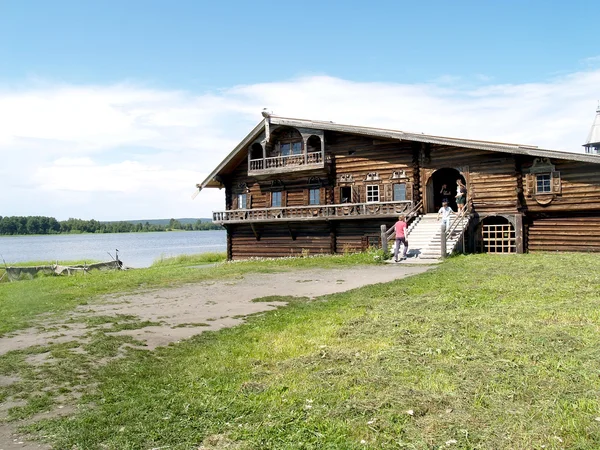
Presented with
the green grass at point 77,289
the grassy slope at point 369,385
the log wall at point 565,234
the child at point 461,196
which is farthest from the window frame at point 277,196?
the grassy slope at point 369,385

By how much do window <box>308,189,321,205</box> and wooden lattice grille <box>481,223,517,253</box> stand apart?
34.0 ft

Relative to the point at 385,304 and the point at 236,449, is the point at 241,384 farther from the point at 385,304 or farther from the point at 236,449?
the point at 385,304

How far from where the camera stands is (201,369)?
752 centimetres

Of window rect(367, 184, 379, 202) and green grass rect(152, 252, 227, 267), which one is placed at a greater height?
window rect(367, 184, 379, 202)

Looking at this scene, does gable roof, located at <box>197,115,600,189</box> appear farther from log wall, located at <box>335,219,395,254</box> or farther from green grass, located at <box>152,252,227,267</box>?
green grass, located at <box>152,252,227,267</box>

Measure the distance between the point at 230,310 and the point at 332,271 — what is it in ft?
29.4

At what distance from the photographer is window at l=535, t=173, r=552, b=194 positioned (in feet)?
84.0

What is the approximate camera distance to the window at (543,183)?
84.0 ft

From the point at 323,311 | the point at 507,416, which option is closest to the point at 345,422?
the point at 507,416

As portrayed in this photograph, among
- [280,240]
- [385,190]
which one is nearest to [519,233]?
[385,190]

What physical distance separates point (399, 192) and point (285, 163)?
786 cm

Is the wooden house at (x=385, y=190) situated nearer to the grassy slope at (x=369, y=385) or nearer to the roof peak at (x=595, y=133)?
the grassy slope at (x=369, y=385)

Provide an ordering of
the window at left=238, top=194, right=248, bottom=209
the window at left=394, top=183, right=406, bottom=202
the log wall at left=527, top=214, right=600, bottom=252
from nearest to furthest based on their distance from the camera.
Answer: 1. the log wall at left=527, top=214, right=600, bottom=252
2. the window at left=394, top=183, right=406, bottom=202
3. the window at left=238, top=194, right=248, bottom=209

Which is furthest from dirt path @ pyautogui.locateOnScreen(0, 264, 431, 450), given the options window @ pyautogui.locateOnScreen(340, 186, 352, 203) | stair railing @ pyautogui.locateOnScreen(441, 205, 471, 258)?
window @ pyautogui.locateOnScreen(340, 186, 352, 203)
